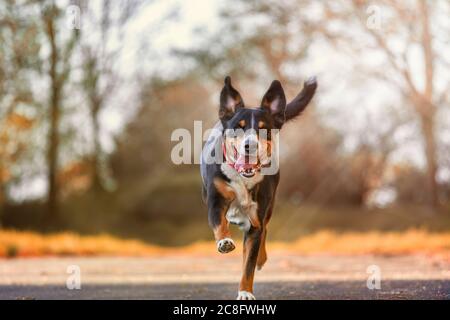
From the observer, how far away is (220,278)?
37.6ft

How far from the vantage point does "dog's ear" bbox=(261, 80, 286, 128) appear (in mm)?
7551

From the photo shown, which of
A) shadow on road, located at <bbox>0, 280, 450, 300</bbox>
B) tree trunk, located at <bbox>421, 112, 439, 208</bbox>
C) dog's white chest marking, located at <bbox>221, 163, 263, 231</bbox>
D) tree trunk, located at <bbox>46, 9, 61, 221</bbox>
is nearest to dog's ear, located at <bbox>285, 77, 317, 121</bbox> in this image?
dog's white chest marking, located at <bbox>221, 163, 263, 231</bbox>

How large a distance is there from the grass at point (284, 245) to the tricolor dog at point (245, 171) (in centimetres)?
1013

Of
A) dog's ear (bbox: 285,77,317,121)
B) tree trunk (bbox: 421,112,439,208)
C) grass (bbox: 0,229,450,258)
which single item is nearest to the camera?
dog's ear (bbox: 285,77,317,121)

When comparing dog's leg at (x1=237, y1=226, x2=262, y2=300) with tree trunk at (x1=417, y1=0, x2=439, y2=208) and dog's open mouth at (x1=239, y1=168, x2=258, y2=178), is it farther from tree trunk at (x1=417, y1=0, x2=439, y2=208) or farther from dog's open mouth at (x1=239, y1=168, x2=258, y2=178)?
tree trunk at (x1=417, y1=0, x2=439, y2=208)

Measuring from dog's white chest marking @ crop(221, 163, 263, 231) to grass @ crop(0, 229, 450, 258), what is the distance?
33.3 ft

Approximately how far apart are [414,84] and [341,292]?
1319 cm

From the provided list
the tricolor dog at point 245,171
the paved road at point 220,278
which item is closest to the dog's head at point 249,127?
the tricolor dog at point 245,171

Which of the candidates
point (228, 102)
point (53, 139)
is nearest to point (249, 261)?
point (228, 102)

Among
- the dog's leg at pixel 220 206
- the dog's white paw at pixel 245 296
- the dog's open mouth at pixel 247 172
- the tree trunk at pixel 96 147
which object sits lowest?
the dog's white paw at pixel 245 296

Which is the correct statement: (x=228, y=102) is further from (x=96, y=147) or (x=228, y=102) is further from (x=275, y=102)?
(x=96, y=147)

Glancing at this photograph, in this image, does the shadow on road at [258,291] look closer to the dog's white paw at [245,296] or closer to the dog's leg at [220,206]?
the dog's white paw at [245,296]

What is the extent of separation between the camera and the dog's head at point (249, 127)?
7082 mm
